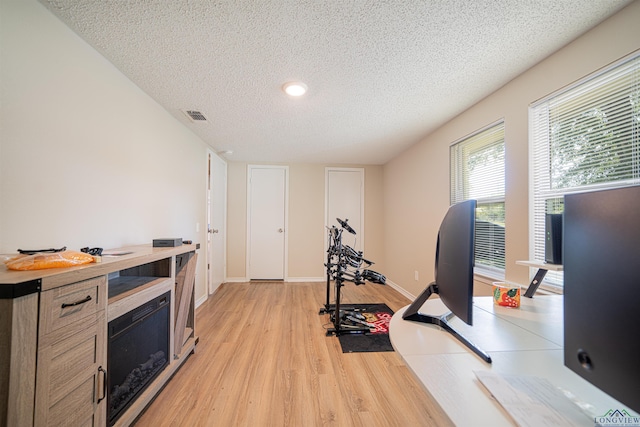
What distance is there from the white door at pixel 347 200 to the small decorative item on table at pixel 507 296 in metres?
3.36

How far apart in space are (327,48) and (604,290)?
5.61ft

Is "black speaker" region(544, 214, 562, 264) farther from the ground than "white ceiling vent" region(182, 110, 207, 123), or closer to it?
closer to it

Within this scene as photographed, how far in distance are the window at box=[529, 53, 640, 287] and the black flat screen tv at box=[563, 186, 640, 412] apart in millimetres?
1381

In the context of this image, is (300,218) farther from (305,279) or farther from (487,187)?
(487,187)

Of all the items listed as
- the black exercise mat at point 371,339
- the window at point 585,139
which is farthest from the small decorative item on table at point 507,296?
the black exercise mat at point 371,339

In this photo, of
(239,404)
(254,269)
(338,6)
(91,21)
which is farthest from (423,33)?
(254,269)

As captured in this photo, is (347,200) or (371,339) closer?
(371,339)

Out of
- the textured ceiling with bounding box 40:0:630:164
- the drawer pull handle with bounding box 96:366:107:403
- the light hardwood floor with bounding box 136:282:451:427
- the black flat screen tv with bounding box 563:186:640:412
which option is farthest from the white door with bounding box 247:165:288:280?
the black flat screen tv with bounding box 563:186:640:412

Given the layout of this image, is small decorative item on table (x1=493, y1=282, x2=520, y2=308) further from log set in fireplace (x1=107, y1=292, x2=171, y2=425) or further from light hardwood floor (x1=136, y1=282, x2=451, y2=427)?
log set in fireplace (x1=107, y1=292, x2=171, y2=425)

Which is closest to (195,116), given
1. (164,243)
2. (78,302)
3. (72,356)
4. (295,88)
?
(295,88)

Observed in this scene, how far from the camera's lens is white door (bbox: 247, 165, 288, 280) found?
4.43 meters

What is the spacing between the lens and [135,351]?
1.33 m

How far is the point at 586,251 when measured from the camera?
452mm

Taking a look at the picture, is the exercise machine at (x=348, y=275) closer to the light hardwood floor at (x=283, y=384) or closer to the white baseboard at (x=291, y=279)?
the light hardwood floor at (x=283, y=384)
